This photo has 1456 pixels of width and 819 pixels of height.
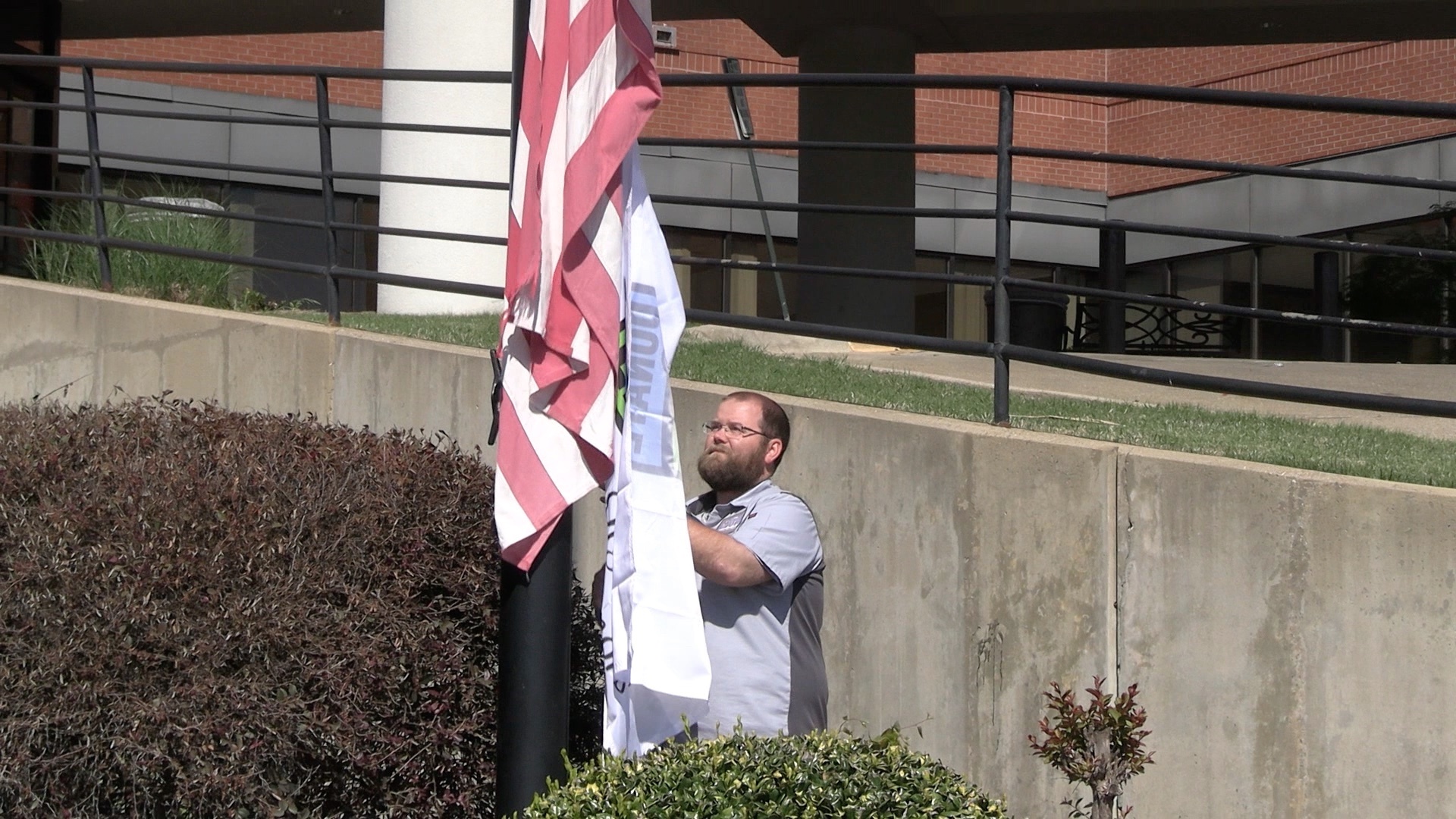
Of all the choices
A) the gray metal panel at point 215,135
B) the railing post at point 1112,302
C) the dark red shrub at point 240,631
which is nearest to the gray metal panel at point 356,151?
the gray metal panel at point 215,135

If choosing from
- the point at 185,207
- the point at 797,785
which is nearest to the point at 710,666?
the point at 797,785

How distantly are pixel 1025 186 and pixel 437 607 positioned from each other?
21.1m

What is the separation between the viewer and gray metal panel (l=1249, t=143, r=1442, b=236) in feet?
64.2

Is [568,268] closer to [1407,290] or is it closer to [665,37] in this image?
[1407,290]

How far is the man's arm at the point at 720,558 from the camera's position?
3.96 meters

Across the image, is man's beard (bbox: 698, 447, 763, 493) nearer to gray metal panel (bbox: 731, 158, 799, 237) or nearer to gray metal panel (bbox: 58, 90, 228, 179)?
gray metal panel (bbox: 58, 90, 228, 179)

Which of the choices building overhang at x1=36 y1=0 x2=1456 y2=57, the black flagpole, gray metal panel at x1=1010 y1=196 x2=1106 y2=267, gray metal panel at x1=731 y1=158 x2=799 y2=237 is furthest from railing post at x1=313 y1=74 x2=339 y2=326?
gray metal panel at x1=1010 y1=196 x2=1106 y2=267

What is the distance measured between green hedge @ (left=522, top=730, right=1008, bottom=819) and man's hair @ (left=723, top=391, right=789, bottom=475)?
1315mm

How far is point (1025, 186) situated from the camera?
950 inches

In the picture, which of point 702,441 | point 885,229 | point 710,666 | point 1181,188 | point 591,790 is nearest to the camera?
point 591,790

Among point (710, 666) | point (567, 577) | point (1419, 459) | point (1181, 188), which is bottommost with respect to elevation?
point (710, 666)

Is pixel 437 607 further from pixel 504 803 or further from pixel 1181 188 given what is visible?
pixel 1181 188

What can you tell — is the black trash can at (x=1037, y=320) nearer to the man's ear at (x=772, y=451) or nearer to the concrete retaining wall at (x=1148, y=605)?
the concrete retaining wall at (x=1148, y=605)

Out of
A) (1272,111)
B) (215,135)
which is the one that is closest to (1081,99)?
(1272,111)
